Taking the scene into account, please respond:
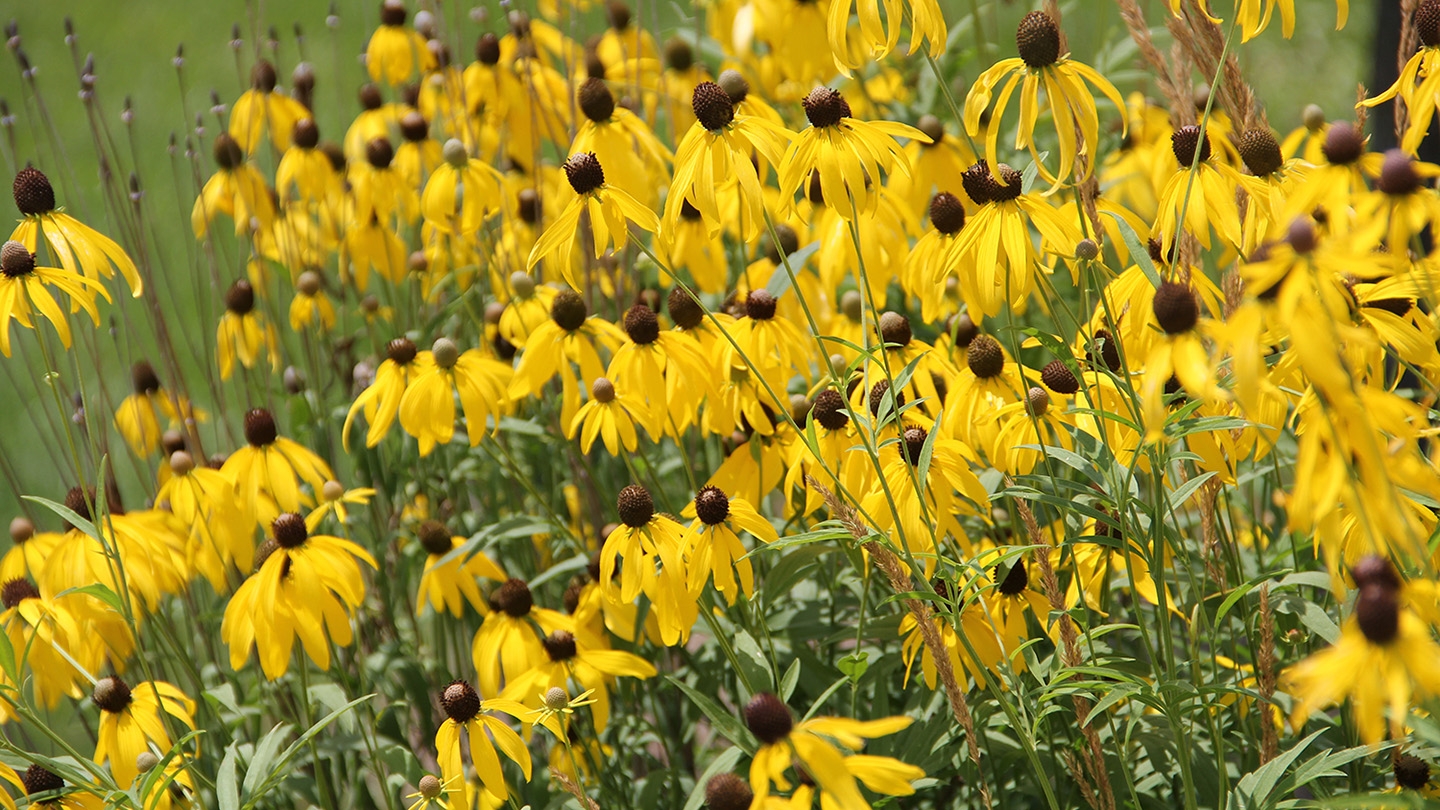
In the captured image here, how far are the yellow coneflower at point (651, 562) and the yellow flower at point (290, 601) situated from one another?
39 centimetres

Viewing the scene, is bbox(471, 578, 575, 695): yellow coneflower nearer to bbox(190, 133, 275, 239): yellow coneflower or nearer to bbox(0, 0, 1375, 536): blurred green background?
bbox(190, 133, 275, 239): yellow coneflower

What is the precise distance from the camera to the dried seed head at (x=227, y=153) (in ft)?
8.62

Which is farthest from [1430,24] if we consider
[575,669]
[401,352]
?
[401,352]

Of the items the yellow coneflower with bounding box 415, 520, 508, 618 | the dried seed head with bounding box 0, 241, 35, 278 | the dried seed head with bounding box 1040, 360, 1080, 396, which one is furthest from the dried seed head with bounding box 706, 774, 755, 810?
the dried seed head with bounding box 0, 241, 35, 278

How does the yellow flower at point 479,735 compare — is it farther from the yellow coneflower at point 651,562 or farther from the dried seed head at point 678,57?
the dried seed head at point 678,57

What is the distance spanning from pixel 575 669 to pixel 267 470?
61 cm

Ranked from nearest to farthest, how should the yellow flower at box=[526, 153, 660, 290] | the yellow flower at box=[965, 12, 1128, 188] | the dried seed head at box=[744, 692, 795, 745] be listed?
the dried seed head at box=[744, 692, 795, 745], the yellow flower at box=[965, 12, 1128, 188], the yellow flower at box=[526, 153, 660, 290]

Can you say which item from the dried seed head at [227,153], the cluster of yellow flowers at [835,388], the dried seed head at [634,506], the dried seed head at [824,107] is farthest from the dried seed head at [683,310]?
the dried seed head at [227,153]

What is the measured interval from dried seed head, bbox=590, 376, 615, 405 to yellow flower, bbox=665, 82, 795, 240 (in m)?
0.37

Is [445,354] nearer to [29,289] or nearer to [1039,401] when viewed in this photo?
[29,289]

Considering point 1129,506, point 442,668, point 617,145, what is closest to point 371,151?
point 617,145

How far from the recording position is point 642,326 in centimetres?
171

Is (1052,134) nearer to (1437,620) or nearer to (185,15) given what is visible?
(1437,620)

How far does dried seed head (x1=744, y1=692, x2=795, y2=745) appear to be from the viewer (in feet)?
2.99
